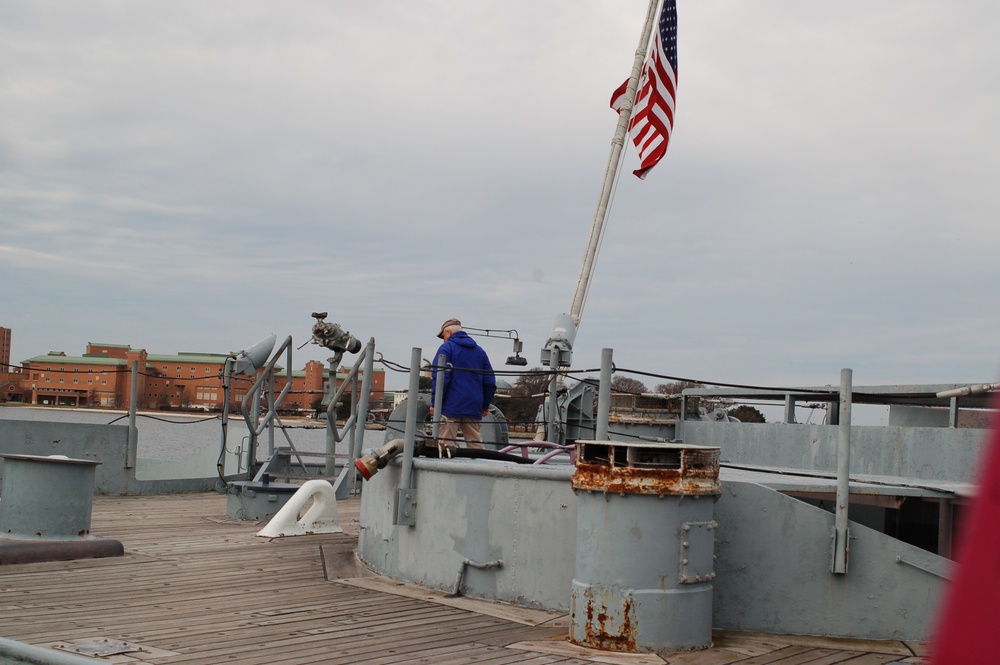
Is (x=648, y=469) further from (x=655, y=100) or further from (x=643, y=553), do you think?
(x=655, y=100)

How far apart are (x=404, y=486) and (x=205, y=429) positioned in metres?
83.5

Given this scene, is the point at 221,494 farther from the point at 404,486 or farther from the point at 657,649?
the point at 657,649

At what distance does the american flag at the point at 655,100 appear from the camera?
1540cm

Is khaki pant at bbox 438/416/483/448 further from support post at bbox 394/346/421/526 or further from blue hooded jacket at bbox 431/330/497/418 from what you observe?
support post at bbox 394/346/421/526

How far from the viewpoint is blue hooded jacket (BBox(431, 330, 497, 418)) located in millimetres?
8945

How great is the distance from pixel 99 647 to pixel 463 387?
437cm

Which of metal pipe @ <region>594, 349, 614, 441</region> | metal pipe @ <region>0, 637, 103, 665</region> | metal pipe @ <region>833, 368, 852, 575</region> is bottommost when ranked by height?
metal pipe @ <region>0, 637, 103, 665</region>

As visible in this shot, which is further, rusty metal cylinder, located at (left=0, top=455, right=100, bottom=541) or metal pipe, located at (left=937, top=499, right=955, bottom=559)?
rusty metal cylinder, located at (left=0, top=455, right=100, bottom=541)

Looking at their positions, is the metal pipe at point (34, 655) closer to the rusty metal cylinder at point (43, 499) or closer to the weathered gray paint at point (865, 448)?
the rusty metal cylinder at point (43, 499)

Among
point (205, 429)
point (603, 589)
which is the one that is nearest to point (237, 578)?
point (603, 589)

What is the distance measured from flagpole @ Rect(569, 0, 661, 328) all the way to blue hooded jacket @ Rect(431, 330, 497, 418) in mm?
3198

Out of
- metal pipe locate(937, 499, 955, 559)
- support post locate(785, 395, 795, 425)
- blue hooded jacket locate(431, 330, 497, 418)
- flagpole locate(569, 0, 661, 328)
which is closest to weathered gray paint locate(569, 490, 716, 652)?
metal pipe locate(937, 499, 955, 559)

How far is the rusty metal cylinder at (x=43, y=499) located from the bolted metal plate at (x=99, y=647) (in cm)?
307

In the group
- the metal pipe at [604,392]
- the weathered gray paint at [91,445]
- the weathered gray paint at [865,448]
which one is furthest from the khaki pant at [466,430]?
the weathered gray paint at [91,445]
